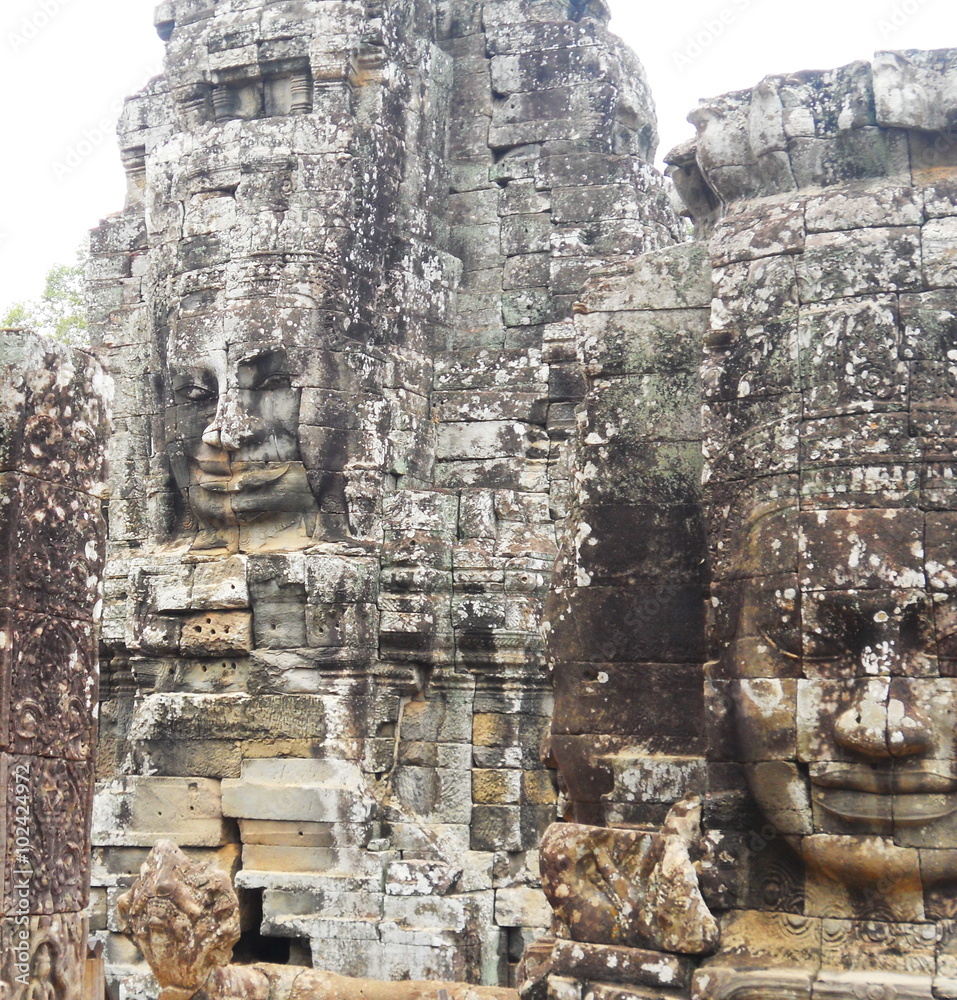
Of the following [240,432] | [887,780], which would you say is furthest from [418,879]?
[887,780]

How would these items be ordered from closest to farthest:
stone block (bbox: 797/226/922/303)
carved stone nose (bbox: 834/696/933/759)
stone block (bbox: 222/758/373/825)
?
carved stone nose (bbox: 834/696/933/759), stone block (bbox: 797/226/922/303), stone block (bbox: 222/758/373/825)

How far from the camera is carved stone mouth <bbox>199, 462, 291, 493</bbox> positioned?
13234 millimetres

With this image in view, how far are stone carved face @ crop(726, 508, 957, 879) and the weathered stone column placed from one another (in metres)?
2.79

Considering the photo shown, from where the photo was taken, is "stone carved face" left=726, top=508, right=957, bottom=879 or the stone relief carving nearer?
"stone carved face" left=726, top=508, right=957, bottom=879

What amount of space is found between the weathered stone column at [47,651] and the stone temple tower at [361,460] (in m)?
6.11

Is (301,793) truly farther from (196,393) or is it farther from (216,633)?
(196,393)

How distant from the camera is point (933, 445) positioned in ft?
21.3

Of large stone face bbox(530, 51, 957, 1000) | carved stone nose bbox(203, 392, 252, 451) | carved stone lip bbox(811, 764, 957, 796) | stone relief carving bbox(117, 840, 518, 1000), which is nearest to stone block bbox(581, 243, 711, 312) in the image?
large stone face bbox(530, 51, 957, 1000)

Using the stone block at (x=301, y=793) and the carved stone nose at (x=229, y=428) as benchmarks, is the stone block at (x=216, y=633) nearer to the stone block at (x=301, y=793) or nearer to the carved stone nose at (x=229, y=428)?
the stone block at (x=301, y=793)

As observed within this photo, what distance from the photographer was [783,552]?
6621 mm

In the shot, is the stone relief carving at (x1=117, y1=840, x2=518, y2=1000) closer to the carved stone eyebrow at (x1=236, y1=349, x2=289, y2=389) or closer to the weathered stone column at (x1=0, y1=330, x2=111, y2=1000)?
the weathered stone column at (x1=0, y1=330, x2=111, y2=1000)

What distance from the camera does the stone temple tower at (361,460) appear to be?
1261cm

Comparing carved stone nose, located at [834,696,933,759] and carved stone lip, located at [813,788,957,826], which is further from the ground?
carved stone nose, located at [834,696,933,759]

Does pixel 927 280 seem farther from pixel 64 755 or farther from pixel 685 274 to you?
pixel 64 755
